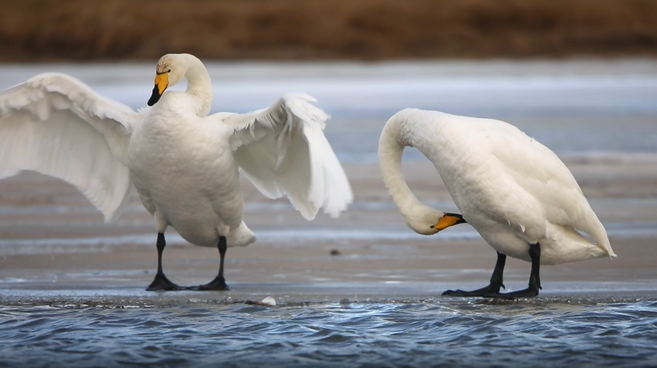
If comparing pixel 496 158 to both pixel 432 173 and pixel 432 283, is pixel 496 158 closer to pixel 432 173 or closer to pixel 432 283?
pixel 432 283

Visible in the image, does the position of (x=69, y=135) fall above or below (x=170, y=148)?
above

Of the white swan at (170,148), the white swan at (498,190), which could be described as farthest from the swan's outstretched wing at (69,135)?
the white swan at (498,190)

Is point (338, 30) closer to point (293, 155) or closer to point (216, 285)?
point (293, 155)

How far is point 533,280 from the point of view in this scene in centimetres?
720

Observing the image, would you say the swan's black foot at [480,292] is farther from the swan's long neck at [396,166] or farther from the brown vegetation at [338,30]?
the brown vegetation at [338,30]

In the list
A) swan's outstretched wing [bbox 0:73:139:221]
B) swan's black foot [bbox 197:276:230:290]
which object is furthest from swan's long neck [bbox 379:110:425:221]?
swan's outstretched wing [bbox 0:73:139:221]

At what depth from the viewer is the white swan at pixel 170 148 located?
7590 mm

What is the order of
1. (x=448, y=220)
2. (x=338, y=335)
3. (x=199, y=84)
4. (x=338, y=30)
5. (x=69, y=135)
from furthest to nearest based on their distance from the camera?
(x=338, y=30) < (x=69, y=135) < (x=199, y=84) < (x=448, y=220) < (x=338, y=335)

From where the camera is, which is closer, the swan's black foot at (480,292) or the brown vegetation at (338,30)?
the swan's black foot at (480,292)

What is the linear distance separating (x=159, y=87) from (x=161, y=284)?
1.29 m

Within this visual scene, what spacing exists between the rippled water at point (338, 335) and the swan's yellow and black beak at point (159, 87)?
1.33m

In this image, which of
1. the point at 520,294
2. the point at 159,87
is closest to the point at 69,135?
the point at 159,87

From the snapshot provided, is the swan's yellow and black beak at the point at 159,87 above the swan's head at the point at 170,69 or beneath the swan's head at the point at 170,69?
beneath

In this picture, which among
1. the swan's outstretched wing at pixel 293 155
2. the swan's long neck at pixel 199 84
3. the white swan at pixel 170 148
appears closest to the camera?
the swan's outstretched wing at pixel 293 155
